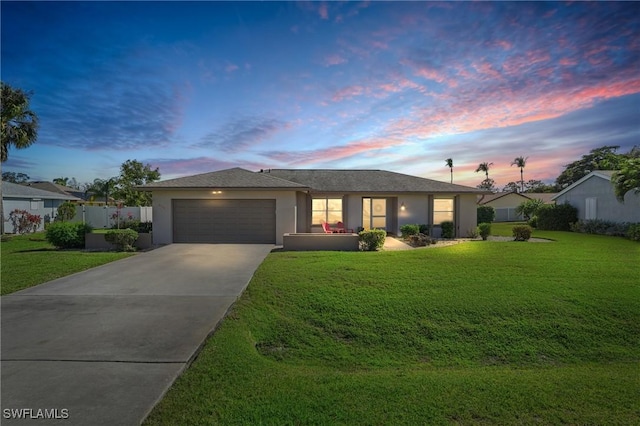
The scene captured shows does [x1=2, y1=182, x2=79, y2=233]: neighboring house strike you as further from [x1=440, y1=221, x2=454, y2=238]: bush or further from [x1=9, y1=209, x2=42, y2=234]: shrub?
[x1=440, y1=221, x2=454, y2=238]: bush

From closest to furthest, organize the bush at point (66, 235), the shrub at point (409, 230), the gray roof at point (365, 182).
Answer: the bush at point (66, 235) → the shrub at point (409, 230) → the gray roof at point (365, 182)

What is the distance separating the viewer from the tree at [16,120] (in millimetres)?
20531

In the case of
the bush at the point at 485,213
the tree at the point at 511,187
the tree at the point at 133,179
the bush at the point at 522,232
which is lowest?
the bush at the point at 522,232

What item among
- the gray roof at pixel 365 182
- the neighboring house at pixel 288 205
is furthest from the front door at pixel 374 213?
the gray roof at pixel 365 182

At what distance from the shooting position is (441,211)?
62.3 ft

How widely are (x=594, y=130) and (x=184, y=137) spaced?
21952mm

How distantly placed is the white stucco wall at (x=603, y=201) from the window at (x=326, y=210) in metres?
17.3

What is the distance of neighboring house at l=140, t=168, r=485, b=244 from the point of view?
607 inches

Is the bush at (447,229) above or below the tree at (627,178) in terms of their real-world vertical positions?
below

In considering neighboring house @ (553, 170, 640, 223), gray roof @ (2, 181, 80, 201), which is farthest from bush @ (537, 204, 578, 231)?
gray roof @ (2, 181, 80, 201)

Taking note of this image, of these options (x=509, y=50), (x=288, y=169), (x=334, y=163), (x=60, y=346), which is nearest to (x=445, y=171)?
(x=334, y=163)

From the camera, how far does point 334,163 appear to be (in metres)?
27.7

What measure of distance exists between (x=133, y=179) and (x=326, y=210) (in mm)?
34075

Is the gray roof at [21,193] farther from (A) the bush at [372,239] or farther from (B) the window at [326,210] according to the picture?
(A) the bush at [372,239]
